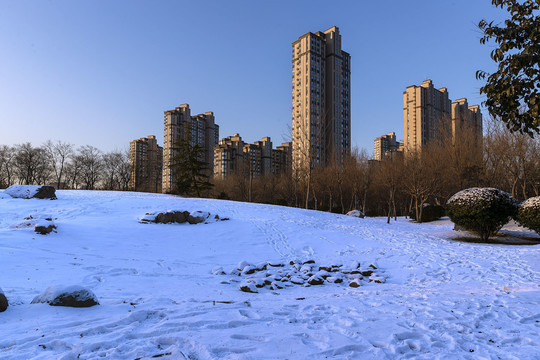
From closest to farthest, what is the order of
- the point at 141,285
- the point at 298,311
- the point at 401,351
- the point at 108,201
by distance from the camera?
the point at 401,351
the point at 298,311
the point at 141,285
the point at 108,201

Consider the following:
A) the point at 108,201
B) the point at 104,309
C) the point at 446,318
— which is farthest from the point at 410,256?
the point at 108,201

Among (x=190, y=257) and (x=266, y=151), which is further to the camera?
(x=266, y=151)

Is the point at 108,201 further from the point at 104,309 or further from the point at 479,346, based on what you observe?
the point at 479,346

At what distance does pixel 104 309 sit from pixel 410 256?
8.89 meters

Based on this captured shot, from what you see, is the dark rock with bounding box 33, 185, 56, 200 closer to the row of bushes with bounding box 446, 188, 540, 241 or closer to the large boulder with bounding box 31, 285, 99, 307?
the large boulder with bounding box 31, 285, 99, 307

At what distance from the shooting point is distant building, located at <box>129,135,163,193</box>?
44322mm

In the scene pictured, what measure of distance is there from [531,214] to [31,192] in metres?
25.5

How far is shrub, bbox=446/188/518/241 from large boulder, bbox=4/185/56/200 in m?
21.7

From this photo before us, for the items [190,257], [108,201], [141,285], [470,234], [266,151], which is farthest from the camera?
[266,151]

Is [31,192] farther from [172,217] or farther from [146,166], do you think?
[146,166]

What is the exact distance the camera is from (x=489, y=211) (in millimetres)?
13039

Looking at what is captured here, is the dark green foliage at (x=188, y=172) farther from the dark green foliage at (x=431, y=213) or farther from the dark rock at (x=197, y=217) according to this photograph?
the dark green foliage at (x=431, y=213)

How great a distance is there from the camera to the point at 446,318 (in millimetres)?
4504

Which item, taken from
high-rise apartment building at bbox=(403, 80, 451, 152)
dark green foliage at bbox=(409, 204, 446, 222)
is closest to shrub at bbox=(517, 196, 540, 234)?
dark green foliage at bbox=(409, 204, 446, 222)
